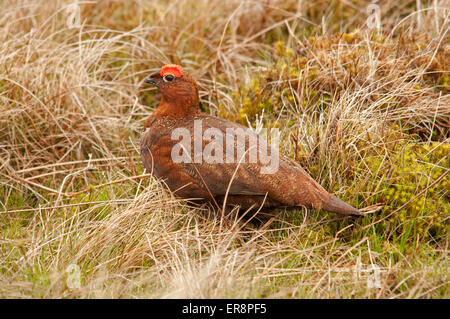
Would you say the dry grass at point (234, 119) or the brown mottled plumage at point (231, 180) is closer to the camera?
the dry grass at point (234, 119)

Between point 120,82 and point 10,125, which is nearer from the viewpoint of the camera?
point 10,125

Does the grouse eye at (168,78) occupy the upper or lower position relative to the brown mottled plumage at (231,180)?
upper

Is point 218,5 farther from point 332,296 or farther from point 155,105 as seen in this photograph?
point 332,296

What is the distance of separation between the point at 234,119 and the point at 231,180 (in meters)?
1.28

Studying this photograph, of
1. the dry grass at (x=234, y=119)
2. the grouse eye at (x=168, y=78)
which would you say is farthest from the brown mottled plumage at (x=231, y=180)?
the grouse eye at (x=168, y=78)

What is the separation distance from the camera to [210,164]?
3281mm

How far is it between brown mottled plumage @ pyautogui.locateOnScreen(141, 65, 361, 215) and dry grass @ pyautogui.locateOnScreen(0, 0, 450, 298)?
189 mm

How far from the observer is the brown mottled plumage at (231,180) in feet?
10.6

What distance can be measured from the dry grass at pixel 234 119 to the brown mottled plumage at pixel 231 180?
189mm

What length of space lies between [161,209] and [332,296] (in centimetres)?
131

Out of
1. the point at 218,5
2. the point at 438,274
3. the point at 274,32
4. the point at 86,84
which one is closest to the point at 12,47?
the point at 86,84

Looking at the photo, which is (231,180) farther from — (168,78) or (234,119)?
(234,119)

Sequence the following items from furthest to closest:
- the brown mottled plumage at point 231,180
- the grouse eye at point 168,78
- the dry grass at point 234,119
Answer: the grouse eye at point 168,78, the brown mottled plumage at point 231,180, the dry grass at point 234,119

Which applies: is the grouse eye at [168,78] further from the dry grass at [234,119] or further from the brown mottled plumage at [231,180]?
the dry grass at [234,119]
